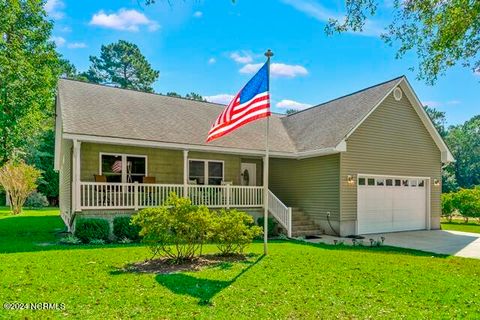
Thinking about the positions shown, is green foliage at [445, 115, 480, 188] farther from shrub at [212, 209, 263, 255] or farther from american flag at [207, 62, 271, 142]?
shrub at [212, 209, 263, 255]

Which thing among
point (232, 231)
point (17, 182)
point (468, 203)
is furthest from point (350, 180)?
point (17, 182)

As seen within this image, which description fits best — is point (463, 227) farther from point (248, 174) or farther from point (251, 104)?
point (251, 104)

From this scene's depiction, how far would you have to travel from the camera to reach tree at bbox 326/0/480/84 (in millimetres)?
8156

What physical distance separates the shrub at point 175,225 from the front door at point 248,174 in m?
8.61

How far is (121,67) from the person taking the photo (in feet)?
159

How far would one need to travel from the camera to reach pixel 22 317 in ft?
15.0

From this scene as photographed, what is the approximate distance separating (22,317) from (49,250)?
535 cm

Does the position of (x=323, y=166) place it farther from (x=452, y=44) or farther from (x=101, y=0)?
(x=101, y=0)

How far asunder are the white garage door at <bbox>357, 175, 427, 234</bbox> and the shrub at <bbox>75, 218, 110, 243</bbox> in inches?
386

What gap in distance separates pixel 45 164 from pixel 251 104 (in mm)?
29906

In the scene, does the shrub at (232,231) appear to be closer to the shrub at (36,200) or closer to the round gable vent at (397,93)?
the round gable vent at (397,93)

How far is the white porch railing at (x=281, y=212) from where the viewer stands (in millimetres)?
13531

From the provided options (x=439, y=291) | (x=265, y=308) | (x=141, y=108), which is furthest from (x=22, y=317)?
(x=141, y=108)

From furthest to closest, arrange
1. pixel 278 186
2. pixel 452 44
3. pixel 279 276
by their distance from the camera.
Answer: pixel 278 186 < pixel 452 44 < pixel 279 276
